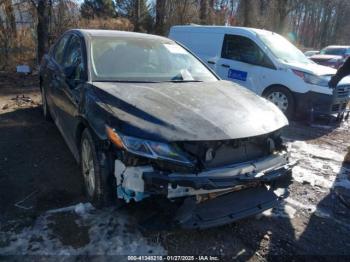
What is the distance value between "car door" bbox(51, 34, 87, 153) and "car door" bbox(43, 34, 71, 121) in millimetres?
162

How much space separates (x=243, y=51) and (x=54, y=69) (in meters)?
4.50

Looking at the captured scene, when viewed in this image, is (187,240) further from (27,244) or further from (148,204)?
(27,244)

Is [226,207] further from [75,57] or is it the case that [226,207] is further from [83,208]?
[75,57]

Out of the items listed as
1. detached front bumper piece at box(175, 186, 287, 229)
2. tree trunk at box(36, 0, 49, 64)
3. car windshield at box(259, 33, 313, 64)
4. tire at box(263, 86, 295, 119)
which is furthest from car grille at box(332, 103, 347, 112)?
tree trunk at box(36, 0, 49, 64)

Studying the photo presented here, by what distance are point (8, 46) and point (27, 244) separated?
11405mm

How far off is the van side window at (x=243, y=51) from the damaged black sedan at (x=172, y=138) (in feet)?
12.5

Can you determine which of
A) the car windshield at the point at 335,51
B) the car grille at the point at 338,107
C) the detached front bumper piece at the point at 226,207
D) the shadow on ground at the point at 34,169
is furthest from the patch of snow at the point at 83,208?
the car windshield at the point at 335,51

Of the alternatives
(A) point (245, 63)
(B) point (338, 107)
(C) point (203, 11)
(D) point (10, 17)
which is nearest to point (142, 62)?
(A) point (245, 63)

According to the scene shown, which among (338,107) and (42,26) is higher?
(42,26)

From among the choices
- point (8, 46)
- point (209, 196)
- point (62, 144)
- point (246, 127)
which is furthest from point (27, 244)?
point (8, 46)

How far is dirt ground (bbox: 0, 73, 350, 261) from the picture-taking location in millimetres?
2820

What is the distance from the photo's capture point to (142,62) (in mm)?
4035

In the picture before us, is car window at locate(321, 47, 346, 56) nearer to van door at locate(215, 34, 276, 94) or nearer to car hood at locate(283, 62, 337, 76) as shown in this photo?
car hood at locate(283, 62, 337, 76)

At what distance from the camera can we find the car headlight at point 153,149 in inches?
102
